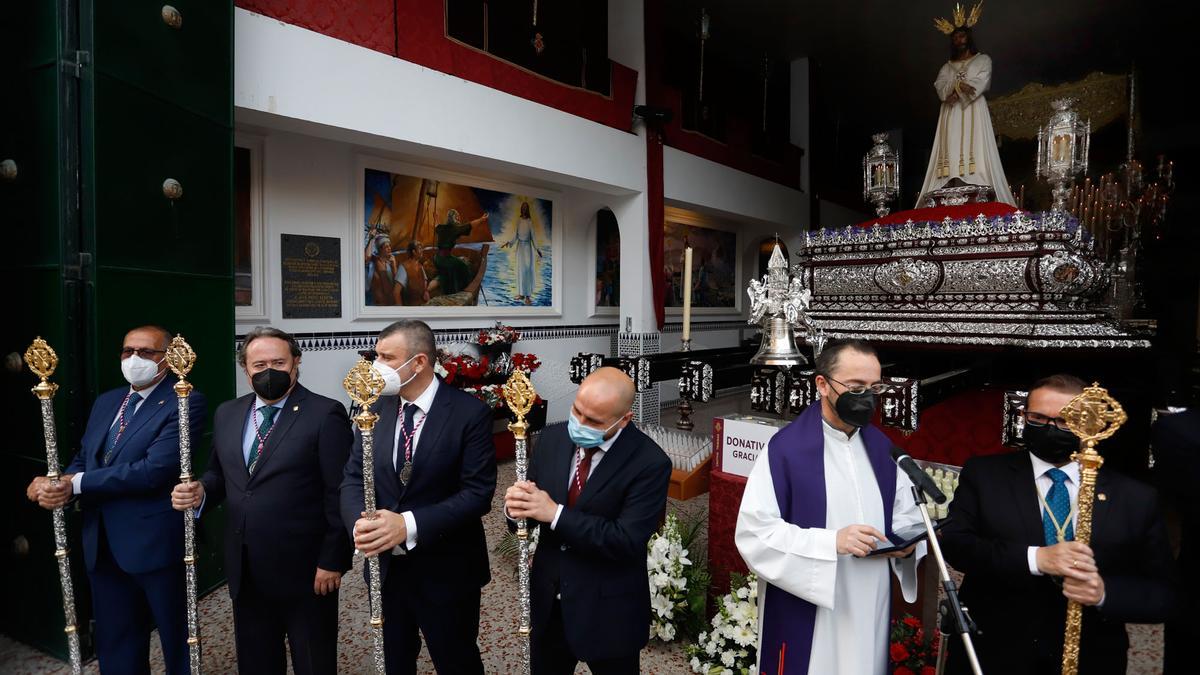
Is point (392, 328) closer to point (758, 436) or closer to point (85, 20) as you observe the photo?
point (758, 436)

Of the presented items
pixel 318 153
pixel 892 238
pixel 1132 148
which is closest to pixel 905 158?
pixel 1132 148

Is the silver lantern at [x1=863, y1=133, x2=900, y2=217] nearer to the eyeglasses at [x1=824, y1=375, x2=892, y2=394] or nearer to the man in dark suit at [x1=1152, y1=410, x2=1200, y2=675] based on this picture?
the man in dark suit at [x1=1152, y1=410, x2=1200, y2=675]

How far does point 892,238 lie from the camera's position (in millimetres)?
5324

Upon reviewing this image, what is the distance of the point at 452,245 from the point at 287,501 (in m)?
5.91

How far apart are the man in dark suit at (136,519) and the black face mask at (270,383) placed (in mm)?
484

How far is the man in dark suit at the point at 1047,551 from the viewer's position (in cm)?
170

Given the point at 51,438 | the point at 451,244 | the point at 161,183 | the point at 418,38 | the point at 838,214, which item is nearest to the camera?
the point at 51,438

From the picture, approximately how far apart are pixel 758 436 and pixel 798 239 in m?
10.6

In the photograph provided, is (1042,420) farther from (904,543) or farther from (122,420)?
(122,420)

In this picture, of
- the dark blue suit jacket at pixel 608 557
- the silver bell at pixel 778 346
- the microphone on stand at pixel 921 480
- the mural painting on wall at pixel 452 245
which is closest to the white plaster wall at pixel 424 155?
the mural painting on wall at pixel 452 245

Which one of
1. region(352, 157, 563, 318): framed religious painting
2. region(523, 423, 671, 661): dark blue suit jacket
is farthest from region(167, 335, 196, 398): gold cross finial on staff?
region(352, 157, 563, 318): framed religious painting

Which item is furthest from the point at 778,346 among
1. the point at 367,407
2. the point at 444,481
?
the point at 367,407

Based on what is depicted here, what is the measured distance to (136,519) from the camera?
2.60 metres

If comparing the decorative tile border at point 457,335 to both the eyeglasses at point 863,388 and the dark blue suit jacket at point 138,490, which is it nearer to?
the dark blue suit jacket at point 138,490
